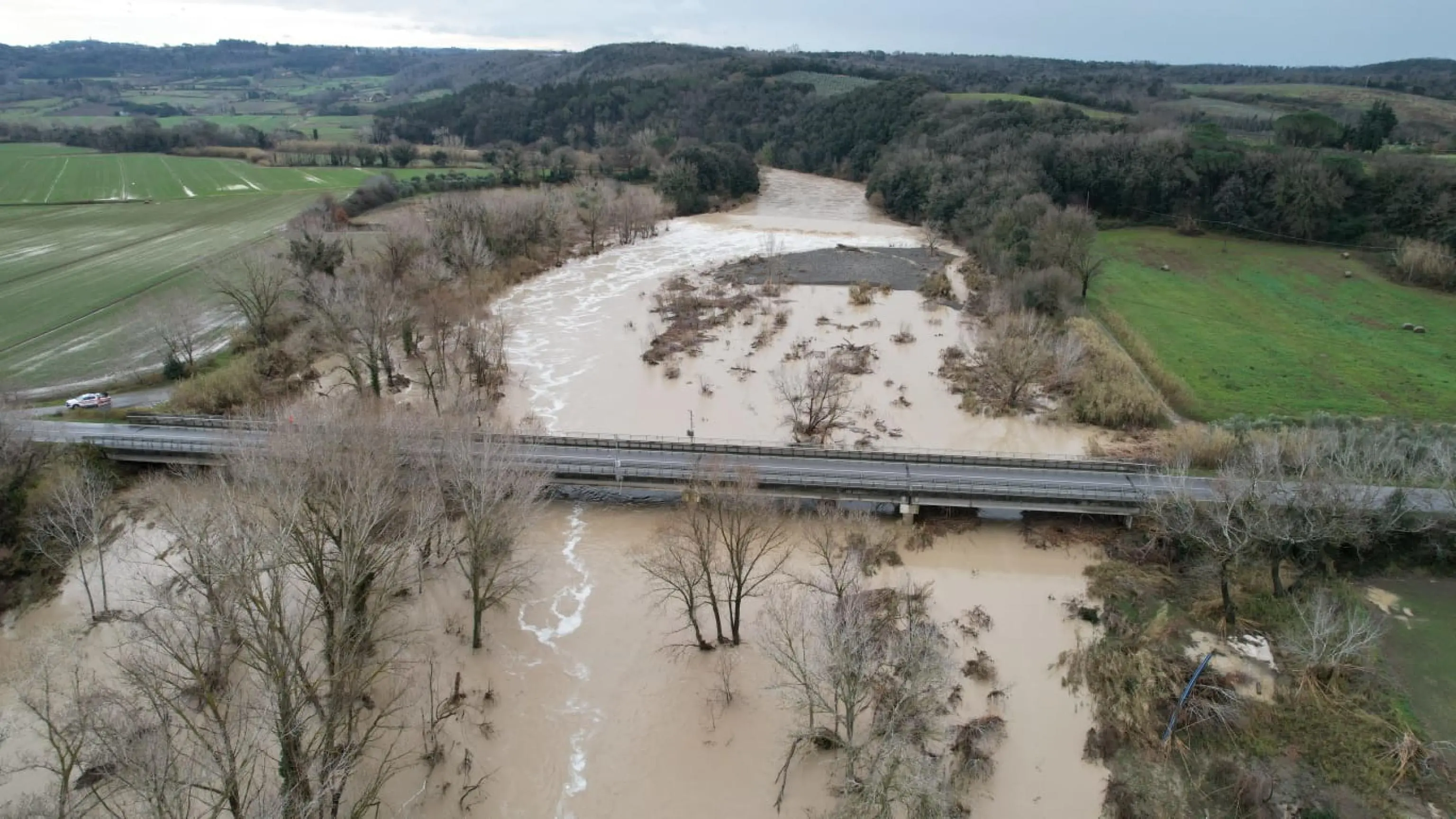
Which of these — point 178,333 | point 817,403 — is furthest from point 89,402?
point 817,403

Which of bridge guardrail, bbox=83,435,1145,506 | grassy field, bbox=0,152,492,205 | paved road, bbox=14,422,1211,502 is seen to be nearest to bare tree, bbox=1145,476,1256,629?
paved road, bbox=14,422,1211,502

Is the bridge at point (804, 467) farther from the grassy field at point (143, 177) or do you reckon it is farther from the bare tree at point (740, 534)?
the grassy field at point (143, 177)

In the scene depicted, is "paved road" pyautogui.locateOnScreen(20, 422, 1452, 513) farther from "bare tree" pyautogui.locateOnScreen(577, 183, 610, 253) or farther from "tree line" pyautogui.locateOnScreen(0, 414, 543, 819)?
"bare tree" pyautogui.locateOnScreen(577, 183, 610, 253)

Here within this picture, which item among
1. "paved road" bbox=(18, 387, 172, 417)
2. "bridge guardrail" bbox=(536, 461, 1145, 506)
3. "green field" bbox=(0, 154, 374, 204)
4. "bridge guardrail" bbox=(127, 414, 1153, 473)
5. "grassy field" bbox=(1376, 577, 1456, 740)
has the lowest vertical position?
"grassy field" bbox=(1376, 577, 1456, 740)

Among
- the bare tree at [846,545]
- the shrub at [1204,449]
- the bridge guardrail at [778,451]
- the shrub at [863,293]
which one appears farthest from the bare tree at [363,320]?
the shrub at [1204,449]

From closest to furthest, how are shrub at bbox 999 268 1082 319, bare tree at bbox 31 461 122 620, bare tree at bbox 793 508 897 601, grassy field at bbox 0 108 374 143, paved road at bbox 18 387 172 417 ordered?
1. bare tree at bbox 31 461 122 620
2. bare tree at bbox 793 508 897 601
3. paved road at bbox 18 387 172 417
4. shrub at bbox 999 268 1082 319
5. grassy field at bbox 0 108 374 143

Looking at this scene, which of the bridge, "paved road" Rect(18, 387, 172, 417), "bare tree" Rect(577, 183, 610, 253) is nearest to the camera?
the bridge
